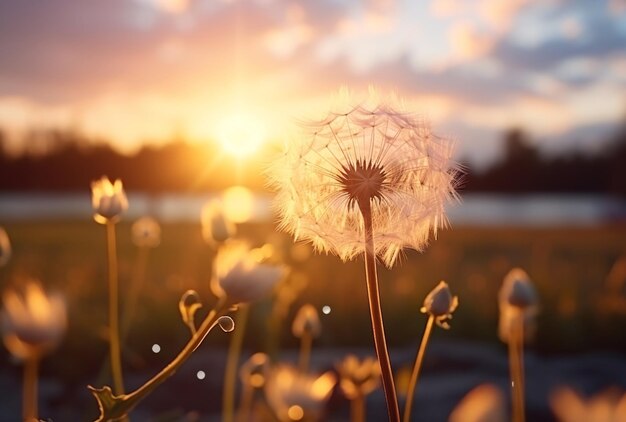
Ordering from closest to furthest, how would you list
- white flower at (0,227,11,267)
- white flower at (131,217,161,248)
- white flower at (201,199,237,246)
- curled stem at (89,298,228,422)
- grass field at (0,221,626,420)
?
1. curled stem at (89,298,228,422)
2. white flower at (0,227,11,267)
3. white flower at (201,199,237,246)
4. white flower at (131,217,161,248)
5. grass field at (0,221,626,420)

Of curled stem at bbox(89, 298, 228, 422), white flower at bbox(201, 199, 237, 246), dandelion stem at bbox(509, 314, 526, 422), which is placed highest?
white flower at bbox(201, 199, 237, 246)

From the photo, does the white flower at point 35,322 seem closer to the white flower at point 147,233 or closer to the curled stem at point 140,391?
the curled stem at point 140,391

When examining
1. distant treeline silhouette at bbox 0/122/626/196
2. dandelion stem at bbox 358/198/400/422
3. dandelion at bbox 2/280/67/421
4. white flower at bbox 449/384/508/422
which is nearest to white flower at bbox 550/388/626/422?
white flower at bbox 449/384/508/422

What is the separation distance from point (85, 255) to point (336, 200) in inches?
328

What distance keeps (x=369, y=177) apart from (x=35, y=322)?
1.69 ft

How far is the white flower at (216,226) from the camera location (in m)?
1.78

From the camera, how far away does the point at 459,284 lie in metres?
7.23

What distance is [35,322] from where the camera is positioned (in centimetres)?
86

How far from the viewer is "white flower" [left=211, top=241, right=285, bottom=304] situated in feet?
2.83

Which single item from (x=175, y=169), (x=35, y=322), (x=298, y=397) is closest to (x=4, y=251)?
(x=35, y=322)

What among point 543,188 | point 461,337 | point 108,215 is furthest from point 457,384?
point 543,188

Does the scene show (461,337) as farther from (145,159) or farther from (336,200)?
(145,159)

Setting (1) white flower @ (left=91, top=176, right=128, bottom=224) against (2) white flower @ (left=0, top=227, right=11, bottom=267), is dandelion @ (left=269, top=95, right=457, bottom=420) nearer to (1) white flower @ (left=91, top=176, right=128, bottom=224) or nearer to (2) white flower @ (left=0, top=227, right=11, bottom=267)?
(1) white flower @ (left=91, top=176, right=128, bottom=224)

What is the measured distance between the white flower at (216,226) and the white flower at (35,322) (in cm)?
90
